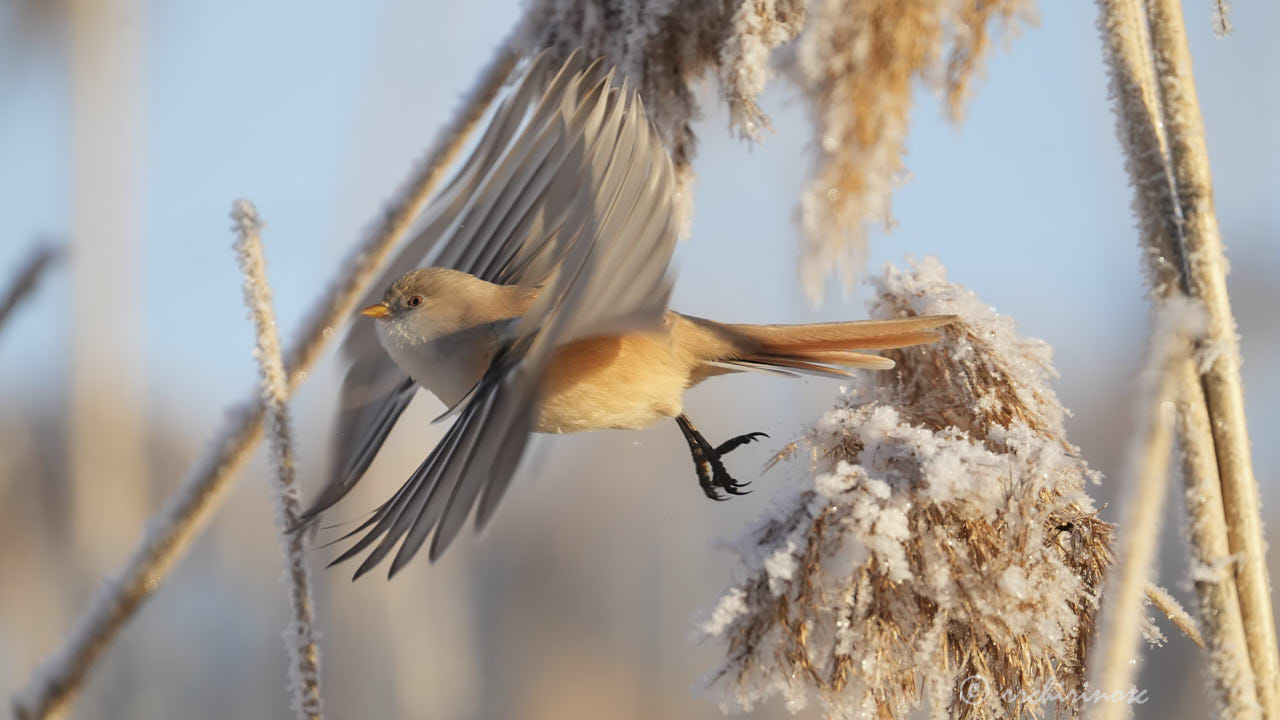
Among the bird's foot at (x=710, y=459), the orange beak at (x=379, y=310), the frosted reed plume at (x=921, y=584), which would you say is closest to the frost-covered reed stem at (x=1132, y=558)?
the frosted reed plume at (x=921, y=584)

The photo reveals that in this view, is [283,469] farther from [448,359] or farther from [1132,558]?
[1132,558]

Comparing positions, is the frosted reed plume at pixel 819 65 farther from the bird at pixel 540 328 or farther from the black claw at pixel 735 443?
the black claw at pixel 735 443

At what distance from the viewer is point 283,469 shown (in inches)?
33.4

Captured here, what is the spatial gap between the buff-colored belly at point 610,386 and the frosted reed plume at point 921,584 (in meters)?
0.39

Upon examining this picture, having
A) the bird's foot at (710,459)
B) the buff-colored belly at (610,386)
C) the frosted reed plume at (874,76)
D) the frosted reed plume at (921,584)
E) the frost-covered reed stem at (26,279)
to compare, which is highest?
the frosted reed plume at (874,76)

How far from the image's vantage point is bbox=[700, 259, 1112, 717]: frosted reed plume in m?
0.89

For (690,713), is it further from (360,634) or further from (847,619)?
(847,619)

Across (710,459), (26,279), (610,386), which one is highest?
(26,279)

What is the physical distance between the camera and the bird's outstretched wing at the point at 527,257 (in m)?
0.87

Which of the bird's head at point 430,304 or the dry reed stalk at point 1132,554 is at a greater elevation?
the bird's head at point 430,304

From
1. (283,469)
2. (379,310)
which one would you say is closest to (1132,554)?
(283,469)

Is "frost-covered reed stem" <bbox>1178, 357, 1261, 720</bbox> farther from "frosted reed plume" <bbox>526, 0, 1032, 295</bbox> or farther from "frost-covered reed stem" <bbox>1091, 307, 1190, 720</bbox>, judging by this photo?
"frosted reed plume" <bbox>526, 0, 1032, 295</bbox>

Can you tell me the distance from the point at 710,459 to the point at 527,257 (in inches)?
18.2

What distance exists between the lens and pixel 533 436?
0.93 metres
